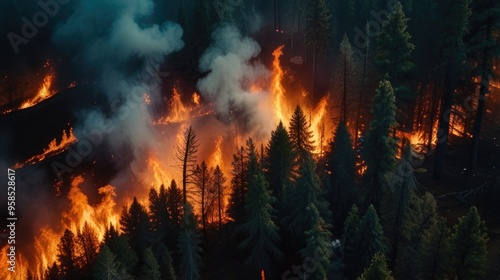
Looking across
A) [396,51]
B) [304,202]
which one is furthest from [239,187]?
[396,51]

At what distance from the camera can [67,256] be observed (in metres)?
29.9

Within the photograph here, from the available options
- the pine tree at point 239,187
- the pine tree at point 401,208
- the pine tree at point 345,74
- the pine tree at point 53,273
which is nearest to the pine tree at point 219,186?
the pine tree at point 239,187

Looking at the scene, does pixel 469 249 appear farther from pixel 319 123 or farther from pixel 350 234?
pixel 319 123

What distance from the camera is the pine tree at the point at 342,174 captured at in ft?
107

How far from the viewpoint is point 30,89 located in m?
61.7

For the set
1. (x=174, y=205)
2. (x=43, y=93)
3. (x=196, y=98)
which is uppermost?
(x=43, y=93)

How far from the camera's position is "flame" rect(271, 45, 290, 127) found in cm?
5391

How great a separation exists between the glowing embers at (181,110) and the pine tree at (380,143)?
2839 centimetres

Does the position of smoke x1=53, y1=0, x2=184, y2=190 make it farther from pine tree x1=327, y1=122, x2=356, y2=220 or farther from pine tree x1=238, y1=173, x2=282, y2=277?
pine tree x1=327, y1=122, x2=356, y2=220

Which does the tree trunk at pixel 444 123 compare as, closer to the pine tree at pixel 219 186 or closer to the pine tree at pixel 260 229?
the pine tree at pixel 260 229

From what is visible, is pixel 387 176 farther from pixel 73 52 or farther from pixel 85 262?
pixel 73 52

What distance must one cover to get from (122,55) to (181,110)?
594 inches

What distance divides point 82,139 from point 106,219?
588 inches

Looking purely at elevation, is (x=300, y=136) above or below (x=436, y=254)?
above
